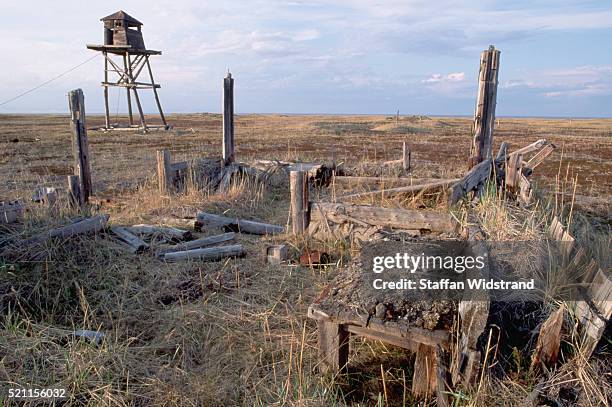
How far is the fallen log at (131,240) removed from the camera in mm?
5734

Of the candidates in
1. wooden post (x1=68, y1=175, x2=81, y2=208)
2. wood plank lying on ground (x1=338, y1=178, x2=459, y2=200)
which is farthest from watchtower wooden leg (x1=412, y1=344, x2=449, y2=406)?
wooden post (x1=68, y1=175, x2=81, y2=208)

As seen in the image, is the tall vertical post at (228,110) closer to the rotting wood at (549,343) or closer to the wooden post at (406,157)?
the wooden post at (406,157)

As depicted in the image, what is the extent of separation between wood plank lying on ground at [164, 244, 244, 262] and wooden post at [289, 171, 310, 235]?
0.94m

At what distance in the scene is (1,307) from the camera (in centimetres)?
418

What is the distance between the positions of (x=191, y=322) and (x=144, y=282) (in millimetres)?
1290

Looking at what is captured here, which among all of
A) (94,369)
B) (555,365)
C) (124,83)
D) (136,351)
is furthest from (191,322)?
(124,83)

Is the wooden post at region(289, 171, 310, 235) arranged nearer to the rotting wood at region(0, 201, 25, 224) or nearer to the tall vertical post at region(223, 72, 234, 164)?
the rotting wood at region(0, 201, 25, 224)

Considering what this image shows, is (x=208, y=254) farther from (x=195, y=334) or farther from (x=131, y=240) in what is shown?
(x=195, y=334)

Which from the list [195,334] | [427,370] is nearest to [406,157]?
[195,334]

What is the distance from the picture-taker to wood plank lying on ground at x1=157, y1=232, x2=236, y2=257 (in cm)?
581

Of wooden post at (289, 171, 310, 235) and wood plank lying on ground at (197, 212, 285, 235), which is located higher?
wooden post at (289, 171, 310, 235)

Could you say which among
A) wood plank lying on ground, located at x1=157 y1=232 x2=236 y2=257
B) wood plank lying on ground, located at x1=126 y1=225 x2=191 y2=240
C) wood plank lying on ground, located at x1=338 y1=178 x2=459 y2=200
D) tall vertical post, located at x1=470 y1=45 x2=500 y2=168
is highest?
tall vertical post, located at x1=470 y1=45 x2=500 y2=168

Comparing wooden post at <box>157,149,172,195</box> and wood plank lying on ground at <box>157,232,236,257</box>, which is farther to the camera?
wooden post at <box>157,149,172,195</box>

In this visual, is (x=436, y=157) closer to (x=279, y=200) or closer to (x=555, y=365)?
(x=279, y=200)
